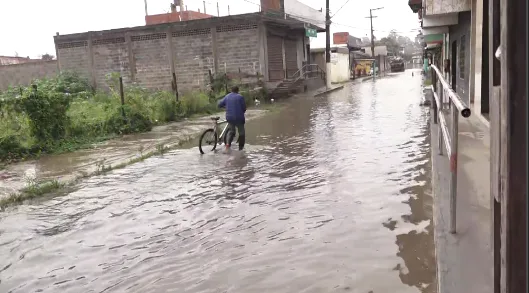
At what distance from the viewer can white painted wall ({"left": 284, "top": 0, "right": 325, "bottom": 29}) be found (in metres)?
30.7

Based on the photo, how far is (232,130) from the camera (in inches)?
437

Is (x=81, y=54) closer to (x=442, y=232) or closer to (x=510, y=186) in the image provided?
(x=442, y=232)

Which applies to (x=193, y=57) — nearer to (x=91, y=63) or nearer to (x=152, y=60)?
(x=152, y=60)

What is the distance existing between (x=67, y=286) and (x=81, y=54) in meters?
28.5

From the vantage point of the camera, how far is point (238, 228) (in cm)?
569

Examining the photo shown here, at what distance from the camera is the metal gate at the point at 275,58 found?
27109 mm

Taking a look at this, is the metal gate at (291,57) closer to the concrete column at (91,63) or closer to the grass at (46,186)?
the concrete column at (91,63)

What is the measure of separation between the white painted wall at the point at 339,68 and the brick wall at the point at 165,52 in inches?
811

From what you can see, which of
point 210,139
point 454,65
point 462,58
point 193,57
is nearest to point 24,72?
point 193,57

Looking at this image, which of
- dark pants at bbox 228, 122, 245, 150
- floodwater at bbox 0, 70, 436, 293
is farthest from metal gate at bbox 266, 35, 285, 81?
floodwater at bbox 0, 70, 436, 293

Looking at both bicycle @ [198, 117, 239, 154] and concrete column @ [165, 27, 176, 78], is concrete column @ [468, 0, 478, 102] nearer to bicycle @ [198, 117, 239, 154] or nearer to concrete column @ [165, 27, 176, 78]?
bicycle @ [198, 117, 239, 154]

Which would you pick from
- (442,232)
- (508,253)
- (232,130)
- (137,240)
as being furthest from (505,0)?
(232,130)

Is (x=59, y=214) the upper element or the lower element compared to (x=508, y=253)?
lower

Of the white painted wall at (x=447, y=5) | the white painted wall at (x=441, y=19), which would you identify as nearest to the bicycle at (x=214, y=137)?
the white painted wall at (x=447, y=5)
